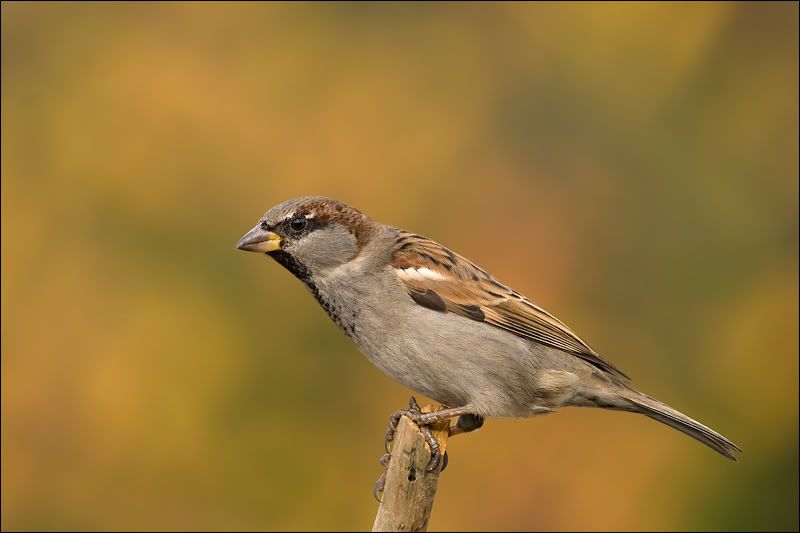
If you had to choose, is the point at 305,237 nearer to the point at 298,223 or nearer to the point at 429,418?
the point at 298,223

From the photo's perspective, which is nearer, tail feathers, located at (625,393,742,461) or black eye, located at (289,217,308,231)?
tail feathers, located at (625,393,742,461)

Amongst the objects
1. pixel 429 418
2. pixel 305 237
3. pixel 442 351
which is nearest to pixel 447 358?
pixel 442 351

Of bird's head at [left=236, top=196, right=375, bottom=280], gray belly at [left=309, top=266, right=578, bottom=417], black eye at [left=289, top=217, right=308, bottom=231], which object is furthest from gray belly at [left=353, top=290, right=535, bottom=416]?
black eye at [left=289, top=217, right=308, bottom=231]

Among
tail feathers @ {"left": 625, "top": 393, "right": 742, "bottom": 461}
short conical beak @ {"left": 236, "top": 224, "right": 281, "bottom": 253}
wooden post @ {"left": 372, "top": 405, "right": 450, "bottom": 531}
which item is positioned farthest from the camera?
short conical beak @ {"left": 236, "top": 224, "right": 281, "bottom": 253}

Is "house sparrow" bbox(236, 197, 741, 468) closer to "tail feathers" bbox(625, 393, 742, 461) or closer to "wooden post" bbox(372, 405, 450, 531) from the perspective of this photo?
"tail feathers" bbox(625, 393, 742, 461)

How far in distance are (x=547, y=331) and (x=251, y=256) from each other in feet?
6.14

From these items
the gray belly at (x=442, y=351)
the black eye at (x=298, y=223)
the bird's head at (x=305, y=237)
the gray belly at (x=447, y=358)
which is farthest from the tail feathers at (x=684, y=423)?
the black eye at (x=298, y=223)

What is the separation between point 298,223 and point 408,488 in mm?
940

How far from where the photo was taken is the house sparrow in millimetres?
2766

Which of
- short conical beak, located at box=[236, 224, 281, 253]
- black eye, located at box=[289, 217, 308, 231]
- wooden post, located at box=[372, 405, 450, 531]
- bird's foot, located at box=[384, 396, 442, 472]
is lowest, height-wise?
wooden post, located at box=[372, 405, 450, 531]

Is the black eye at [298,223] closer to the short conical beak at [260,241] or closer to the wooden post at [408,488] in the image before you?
the short conical beak at [260,241]

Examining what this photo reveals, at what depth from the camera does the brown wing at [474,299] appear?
9.45 feet

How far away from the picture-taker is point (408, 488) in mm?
2445

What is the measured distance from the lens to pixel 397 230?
3.12 m
